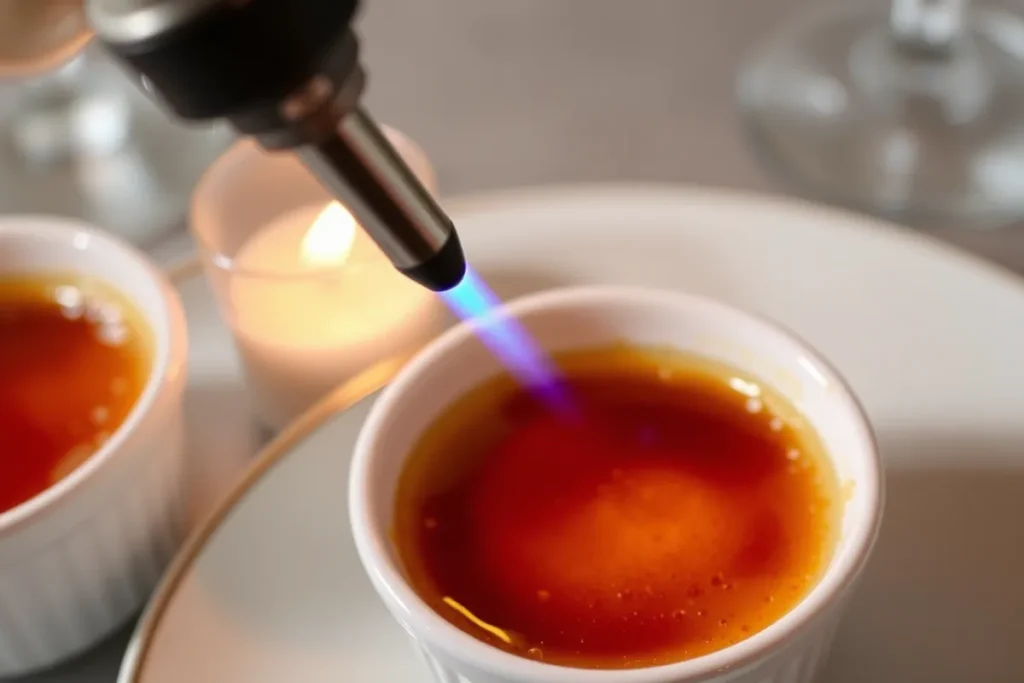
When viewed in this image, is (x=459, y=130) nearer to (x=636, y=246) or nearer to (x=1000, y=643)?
(x=636, y=246)

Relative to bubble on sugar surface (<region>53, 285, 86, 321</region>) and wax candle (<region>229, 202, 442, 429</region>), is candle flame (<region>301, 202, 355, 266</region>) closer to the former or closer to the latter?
wax candle (<region>229, 202, 442, 429</region>)

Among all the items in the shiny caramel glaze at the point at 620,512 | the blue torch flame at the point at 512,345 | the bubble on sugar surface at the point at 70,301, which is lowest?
the shiny caramel glaze at the point at 620,512

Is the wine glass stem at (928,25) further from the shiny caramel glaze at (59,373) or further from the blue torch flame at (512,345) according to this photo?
the shiny caramel glaze at (59,373)

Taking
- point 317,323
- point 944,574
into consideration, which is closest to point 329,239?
point 317,323

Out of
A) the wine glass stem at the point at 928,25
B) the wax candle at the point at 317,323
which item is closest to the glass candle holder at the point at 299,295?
the wax candle at the point at 317,323

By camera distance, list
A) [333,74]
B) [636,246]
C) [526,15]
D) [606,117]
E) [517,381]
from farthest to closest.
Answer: [526,15] → [606,117] → [636,246] → [517,381] → [333,74]

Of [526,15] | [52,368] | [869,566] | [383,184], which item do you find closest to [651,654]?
[869,566]

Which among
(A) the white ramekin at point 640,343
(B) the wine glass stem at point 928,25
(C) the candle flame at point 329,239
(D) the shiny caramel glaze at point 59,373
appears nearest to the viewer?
(A) the white ramekin at point 640,343
